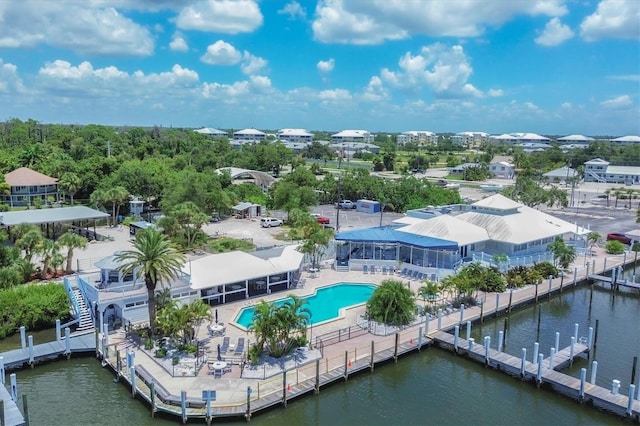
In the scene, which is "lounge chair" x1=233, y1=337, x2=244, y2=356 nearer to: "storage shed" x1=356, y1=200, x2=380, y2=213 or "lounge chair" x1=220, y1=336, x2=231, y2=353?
"lounge chair" x1=220, y1=336, x2=231, y2=353

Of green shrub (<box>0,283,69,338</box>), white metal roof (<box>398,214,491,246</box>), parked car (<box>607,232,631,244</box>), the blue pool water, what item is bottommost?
the blue pool water

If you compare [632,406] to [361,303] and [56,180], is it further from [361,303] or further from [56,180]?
[56,180]

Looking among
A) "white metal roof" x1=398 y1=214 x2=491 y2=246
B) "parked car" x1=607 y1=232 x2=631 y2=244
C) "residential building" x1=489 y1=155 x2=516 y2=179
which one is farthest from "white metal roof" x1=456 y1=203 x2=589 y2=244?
"residential building" x1=489 y1=155 x2=516 y2=179

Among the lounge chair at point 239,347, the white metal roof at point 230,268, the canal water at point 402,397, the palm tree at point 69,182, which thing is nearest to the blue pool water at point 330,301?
the white metal roof at point 230,268

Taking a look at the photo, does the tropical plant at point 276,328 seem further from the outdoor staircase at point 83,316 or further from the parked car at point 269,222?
the parked car at point 269,222

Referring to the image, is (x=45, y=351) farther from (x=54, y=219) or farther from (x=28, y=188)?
(x=28, y=188)

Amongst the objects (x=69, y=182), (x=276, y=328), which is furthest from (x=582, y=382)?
(x=69, y=182)

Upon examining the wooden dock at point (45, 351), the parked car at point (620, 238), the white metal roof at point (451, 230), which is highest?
the white metal roof at point (451, 230)
